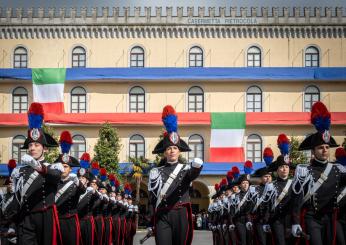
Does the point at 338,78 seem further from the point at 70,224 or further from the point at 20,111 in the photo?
the point at 70,224

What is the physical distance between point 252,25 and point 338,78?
771 centimetres

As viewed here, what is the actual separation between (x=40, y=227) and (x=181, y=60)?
5229 centimetres

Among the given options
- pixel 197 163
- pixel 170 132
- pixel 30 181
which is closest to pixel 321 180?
pixel 197 163

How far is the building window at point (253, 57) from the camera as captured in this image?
6381 centimetres

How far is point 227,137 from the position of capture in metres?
61.4

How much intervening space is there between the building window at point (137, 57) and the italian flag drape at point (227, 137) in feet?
24.7

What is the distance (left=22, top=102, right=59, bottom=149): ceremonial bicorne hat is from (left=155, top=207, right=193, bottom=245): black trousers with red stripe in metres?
2.03

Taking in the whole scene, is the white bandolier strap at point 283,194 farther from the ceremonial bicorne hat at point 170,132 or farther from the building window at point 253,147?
the building window at point 253,147

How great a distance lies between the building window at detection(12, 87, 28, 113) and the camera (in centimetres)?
6431

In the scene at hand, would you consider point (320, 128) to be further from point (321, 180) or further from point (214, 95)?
point (214, 95)

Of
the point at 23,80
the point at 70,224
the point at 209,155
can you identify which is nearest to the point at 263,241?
the point at 70,224

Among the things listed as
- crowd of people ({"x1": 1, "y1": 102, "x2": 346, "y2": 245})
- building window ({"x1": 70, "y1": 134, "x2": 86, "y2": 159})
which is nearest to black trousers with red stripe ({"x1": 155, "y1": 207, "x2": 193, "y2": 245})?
crowd of people ({"x1": 1, "y1": 102, "x2": 346, "y2": 245})

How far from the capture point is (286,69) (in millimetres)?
62312

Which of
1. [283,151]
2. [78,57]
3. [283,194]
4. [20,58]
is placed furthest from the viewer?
[20,58]
